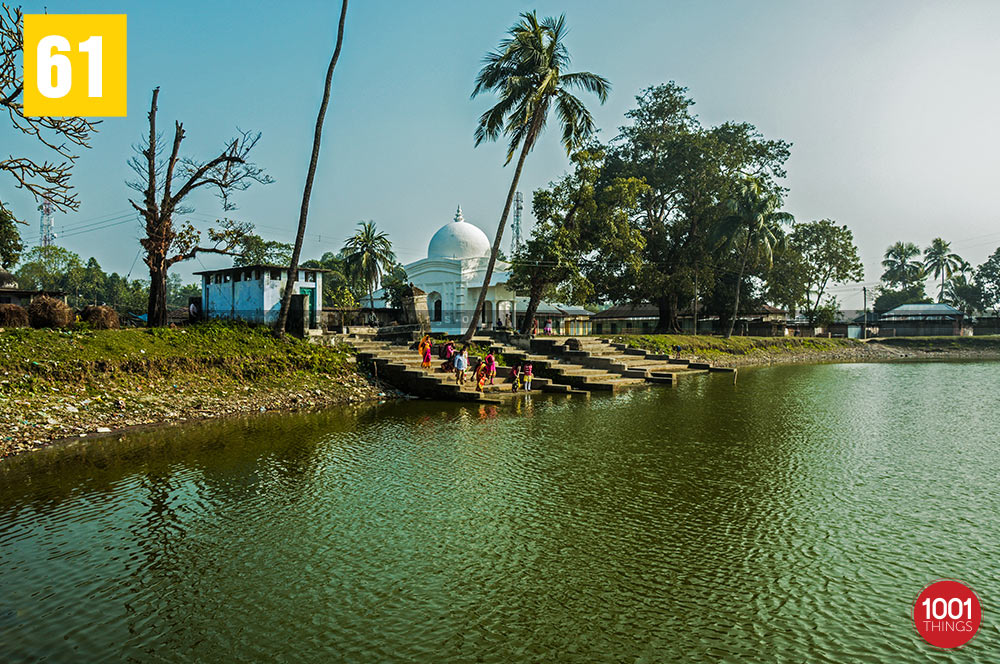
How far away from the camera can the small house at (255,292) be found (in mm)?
23656

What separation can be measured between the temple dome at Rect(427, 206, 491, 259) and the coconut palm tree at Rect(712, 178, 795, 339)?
1742 cm

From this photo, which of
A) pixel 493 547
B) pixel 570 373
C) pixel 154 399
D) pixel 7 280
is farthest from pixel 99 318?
pixel 7 280

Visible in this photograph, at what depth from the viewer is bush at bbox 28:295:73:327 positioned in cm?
1770

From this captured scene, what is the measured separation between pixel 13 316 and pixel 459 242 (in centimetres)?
2996

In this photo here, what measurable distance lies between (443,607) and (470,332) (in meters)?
21.3

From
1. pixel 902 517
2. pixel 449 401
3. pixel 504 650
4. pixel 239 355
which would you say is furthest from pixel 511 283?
pixel 504 650

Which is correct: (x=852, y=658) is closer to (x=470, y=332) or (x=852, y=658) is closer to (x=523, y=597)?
(x=523, y=597)

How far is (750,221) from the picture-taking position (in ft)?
145

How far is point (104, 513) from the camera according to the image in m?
8.48

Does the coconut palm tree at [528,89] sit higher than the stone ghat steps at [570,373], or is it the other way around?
the coconut palm tree at [528,89]

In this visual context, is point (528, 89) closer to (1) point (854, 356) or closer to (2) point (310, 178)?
(2) point (310, 178)

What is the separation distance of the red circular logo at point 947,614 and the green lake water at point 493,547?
12 centimetres

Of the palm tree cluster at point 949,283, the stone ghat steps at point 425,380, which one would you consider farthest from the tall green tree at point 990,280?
the stone ghat steps at point 425,380

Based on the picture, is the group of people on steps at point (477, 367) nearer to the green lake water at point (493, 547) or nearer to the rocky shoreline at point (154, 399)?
the rocky shoreline at point (154, 399)
